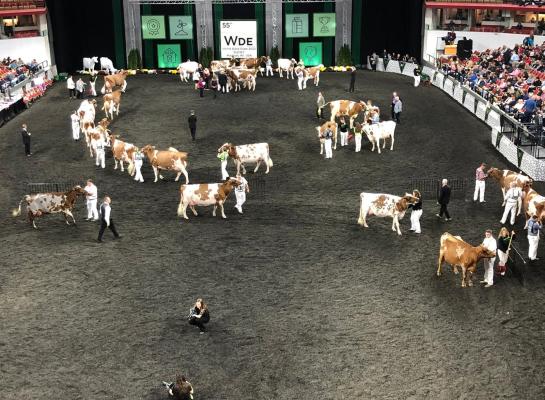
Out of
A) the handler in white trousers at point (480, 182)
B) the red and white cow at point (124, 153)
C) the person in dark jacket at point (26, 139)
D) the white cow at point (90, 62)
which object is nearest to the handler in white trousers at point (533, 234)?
the handler in white trousers at point (480, 182)

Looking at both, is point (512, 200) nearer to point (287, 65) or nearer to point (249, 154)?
point (249, 154)

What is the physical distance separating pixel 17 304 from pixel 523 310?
12.5m

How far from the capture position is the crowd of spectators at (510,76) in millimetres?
31453

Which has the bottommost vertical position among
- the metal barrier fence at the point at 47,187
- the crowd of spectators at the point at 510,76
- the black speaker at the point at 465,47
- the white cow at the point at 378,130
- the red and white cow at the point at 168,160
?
the metal barrier fence at the point at 47,187

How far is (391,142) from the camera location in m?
30.9

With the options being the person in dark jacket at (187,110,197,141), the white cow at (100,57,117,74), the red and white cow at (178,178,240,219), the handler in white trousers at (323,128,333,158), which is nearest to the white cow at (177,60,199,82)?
the white cow at (100,57,117,74)

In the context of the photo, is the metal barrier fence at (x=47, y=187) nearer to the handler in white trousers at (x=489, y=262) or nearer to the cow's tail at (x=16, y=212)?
the cow's tail at (x=16, y=212)

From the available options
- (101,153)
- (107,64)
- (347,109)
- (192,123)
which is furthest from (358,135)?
(107,64)

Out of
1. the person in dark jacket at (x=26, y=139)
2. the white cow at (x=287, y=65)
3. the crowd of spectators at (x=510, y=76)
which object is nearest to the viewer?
the person in dark jacket at (x=26, y=139)

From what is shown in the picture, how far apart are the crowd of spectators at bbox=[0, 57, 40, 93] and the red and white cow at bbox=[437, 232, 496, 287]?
28.3 metres

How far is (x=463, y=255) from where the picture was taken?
18.3 metres

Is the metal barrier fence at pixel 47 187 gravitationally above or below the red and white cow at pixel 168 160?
below

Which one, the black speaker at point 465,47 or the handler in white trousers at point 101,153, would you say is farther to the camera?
the black speaker at point 465,47

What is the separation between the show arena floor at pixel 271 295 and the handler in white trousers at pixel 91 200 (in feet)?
1.88
